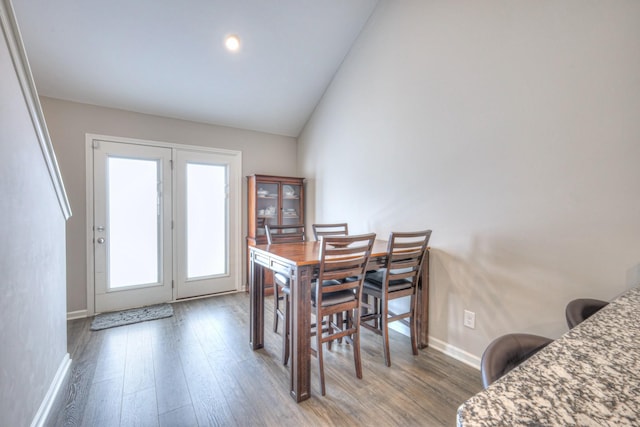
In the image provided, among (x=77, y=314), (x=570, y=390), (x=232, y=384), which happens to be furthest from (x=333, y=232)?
(x=77, y=314)

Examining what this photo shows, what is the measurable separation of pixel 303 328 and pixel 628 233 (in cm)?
195

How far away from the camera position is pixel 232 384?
198 cm

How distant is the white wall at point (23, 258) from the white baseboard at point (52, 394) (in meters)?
0.01

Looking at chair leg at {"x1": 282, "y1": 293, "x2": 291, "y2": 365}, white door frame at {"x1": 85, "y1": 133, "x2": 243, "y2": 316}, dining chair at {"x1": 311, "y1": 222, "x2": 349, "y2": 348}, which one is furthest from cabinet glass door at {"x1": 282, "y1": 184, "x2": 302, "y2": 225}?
chair leg at {"x1": 282, "y1": 293, "x2": 291, "y2": 365}

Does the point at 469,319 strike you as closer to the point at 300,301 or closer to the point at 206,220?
the point at 300,301

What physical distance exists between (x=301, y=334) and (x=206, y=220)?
8.72ft

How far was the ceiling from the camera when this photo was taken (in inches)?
99.3

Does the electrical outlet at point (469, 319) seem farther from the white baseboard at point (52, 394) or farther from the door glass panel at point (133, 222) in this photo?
the door glass panel at point (133, 222)

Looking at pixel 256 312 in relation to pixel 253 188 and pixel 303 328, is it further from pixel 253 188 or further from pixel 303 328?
pixel 253 188

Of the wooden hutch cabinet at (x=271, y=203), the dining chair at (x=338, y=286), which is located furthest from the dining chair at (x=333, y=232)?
the wooden hutch cabinet at (x=271, y=203)

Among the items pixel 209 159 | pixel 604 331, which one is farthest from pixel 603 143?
pixel 209 159

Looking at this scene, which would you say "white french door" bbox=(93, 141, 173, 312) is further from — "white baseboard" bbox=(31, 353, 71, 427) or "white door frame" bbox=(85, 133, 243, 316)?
"white baseboard" bbox=(31, 353, 71, 427)

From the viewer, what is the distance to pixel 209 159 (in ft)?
12.7

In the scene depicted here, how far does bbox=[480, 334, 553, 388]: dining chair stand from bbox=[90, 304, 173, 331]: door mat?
131 inches
